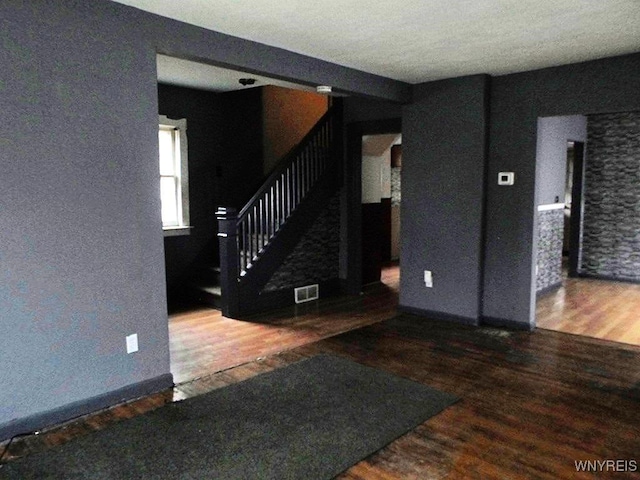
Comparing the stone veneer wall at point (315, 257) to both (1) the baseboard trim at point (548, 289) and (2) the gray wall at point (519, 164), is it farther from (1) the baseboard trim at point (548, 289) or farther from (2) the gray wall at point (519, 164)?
(1) the baseboard trim at point (548, 289)

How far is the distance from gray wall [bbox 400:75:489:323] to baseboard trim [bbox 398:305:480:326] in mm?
14

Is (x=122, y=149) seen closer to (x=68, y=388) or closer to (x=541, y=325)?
(x=68, y=388)

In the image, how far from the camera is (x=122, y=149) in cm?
300

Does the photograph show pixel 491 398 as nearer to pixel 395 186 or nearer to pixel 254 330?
pixel 254 330

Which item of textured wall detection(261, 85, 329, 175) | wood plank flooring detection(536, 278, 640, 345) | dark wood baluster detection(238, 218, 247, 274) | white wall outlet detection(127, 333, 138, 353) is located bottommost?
wood plank flooring detection(536, 278, 640, 345)

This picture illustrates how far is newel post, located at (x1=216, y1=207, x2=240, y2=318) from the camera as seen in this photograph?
508 cm

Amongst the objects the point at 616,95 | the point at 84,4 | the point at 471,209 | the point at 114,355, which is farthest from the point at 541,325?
the point at 84,4

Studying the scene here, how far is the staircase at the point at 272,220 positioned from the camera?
5.14 metres

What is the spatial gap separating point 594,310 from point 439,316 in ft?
5.94

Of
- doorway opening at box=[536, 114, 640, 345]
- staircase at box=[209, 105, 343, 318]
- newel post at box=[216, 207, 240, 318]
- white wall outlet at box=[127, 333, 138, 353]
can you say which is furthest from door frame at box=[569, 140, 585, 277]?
white wall outlet at box=[127, 333, 138, 353]

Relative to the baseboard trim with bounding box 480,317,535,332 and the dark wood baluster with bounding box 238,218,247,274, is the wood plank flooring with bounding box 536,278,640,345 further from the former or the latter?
the dark wood baluster with bounding box 238,218,247,274

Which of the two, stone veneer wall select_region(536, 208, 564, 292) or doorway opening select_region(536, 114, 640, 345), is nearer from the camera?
doorway opening select_region(536, 114, 640, 345)

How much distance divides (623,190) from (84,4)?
6.94 meters

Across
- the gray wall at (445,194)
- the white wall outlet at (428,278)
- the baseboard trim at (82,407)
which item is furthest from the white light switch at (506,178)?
the baseboard trim at (82,407)
